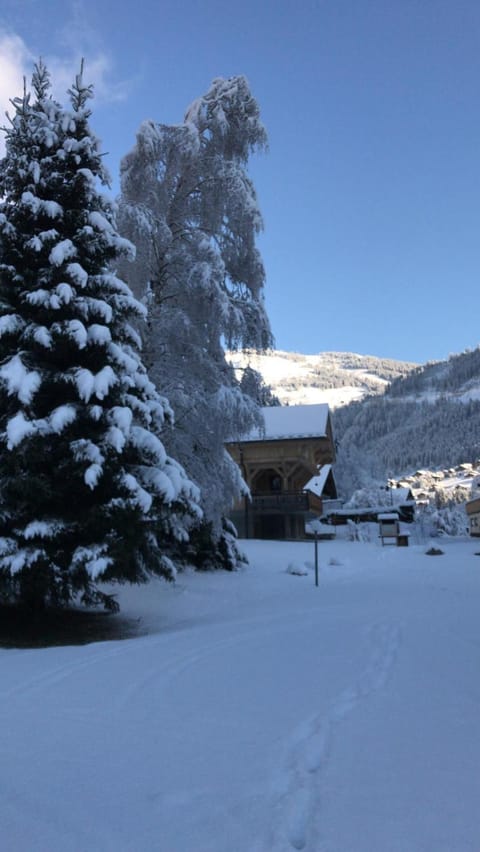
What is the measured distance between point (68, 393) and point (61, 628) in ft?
11.9

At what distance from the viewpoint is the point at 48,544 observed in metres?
8.06

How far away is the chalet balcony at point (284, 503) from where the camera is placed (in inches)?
1207

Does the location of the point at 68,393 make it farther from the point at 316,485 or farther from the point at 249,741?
the point at 316,485

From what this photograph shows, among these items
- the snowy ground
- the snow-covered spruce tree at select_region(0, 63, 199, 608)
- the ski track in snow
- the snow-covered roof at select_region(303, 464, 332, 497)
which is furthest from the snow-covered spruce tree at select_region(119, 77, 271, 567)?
the snow-covered roof at select_region(303, 464, 332, 497)

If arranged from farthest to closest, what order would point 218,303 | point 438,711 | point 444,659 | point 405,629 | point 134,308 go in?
point 218,303
point 134,308
point 405,629
point 444,659
point 438,711

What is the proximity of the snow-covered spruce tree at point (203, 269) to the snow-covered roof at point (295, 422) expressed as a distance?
16.6 metres

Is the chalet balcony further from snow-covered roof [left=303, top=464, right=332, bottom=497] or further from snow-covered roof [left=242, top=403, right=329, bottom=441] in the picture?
snow-covered roof [left=242, top=403, right=329, bottom=441]

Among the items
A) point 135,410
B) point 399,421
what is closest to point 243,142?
point 135,410

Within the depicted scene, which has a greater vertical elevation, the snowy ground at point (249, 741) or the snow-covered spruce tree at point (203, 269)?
the snow-covered spruce tree at point (203, 269)

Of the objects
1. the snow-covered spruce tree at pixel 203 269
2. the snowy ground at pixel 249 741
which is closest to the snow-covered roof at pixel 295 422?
the snow-covered spruce tree at pixel 203 269

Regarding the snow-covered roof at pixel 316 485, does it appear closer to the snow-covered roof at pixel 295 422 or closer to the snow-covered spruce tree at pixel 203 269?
the snow-covered roof at pixel 295 422

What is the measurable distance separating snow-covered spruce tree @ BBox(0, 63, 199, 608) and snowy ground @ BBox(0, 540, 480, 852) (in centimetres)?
135

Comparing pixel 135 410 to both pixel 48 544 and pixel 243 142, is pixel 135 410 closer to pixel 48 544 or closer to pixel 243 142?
pixel 48 544

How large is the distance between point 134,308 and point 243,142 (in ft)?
23.5
